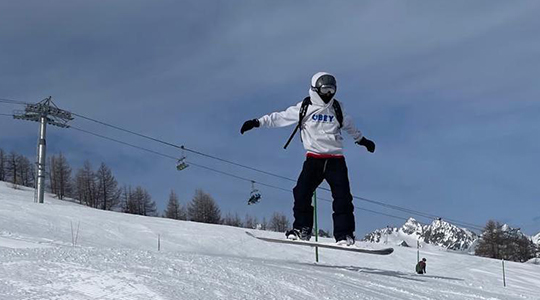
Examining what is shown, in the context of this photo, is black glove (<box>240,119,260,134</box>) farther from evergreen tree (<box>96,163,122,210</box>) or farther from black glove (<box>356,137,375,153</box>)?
evergreen tree (<box>96,163,122,210</box>)

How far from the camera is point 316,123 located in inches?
306

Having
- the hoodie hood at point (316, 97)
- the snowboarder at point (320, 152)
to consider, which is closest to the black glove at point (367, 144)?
the snowboarder at point (320, 152)

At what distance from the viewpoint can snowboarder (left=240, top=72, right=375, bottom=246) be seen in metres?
7.67

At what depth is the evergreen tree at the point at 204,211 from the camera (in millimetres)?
85312

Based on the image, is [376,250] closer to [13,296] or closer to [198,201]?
[13,296]

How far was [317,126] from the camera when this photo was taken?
7770 mm

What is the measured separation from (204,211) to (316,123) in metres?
→ 79.1

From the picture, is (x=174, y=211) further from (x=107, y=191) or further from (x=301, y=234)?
(x=301, y=234)

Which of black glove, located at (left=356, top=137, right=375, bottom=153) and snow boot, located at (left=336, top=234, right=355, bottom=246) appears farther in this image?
black glove, located at (left=356, top=137, right=375, bottom=153)

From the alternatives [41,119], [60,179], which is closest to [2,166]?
[60,179]

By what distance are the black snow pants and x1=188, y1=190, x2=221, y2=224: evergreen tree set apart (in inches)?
3069

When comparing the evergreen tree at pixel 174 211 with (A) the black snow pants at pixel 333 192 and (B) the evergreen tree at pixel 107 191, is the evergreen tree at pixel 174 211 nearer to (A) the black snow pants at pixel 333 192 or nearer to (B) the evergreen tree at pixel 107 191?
(B) the evergreen tree at pixel 107 191

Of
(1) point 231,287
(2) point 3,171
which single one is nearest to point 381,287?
(1) point 231,287

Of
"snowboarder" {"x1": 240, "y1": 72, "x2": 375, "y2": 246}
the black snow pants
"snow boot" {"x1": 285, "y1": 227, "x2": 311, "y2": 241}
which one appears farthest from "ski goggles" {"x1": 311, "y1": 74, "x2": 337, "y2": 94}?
"snow boot" {"x1": 285, "y1": 227, "x2": 311, "y2": 241}
